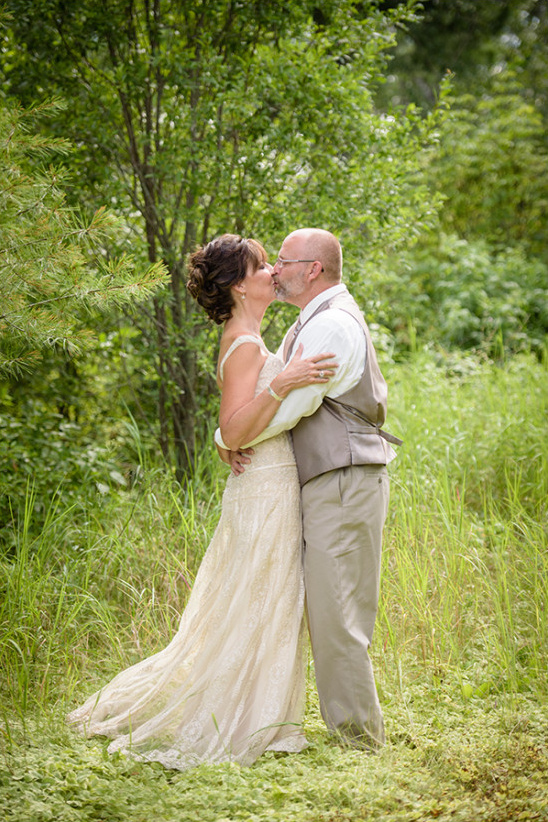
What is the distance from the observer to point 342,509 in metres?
3.01

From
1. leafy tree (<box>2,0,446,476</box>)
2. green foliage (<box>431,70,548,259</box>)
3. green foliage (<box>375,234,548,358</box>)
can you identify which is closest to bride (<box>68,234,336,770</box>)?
leafy tree (<box>2,0,446,476</box>)

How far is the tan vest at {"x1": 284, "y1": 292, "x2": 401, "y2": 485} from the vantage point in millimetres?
3012

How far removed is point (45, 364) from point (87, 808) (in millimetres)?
3521

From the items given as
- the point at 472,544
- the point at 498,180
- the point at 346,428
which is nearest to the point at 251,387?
the point at 346,428

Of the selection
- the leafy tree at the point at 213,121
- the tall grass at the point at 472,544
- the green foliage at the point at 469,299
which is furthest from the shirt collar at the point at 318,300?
the green foliage at the point at 469,299

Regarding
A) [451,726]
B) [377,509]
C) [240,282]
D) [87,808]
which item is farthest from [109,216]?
[451,726]

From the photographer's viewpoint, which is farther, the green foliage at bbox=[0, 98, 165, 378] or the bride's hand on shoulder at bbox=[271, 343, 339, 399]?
the bride's hand on shoulder at bbox=[271, 343, 339, 399]

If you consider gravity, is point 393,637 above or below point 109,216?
below

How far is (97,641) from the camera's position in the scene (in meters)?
4.01

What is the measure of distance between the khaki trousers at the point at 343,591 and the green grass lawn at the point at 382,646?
16 centimetres

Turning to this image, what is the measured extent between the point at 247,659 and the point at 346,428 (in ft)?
3.24

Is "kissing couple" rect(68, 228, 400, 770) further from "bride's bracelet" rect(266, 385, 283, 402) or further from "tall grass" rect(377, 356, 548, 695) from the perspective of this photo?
"tall grass" rect(377, 356, 548, 695)

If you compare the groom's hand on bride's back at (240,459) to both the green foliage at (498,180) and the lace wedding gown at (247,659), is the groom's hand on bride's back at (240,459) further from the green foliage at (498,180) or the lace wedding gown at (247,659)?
the green foliage at (498,180)

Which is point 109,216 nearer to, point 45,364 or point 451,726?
point 451,726
